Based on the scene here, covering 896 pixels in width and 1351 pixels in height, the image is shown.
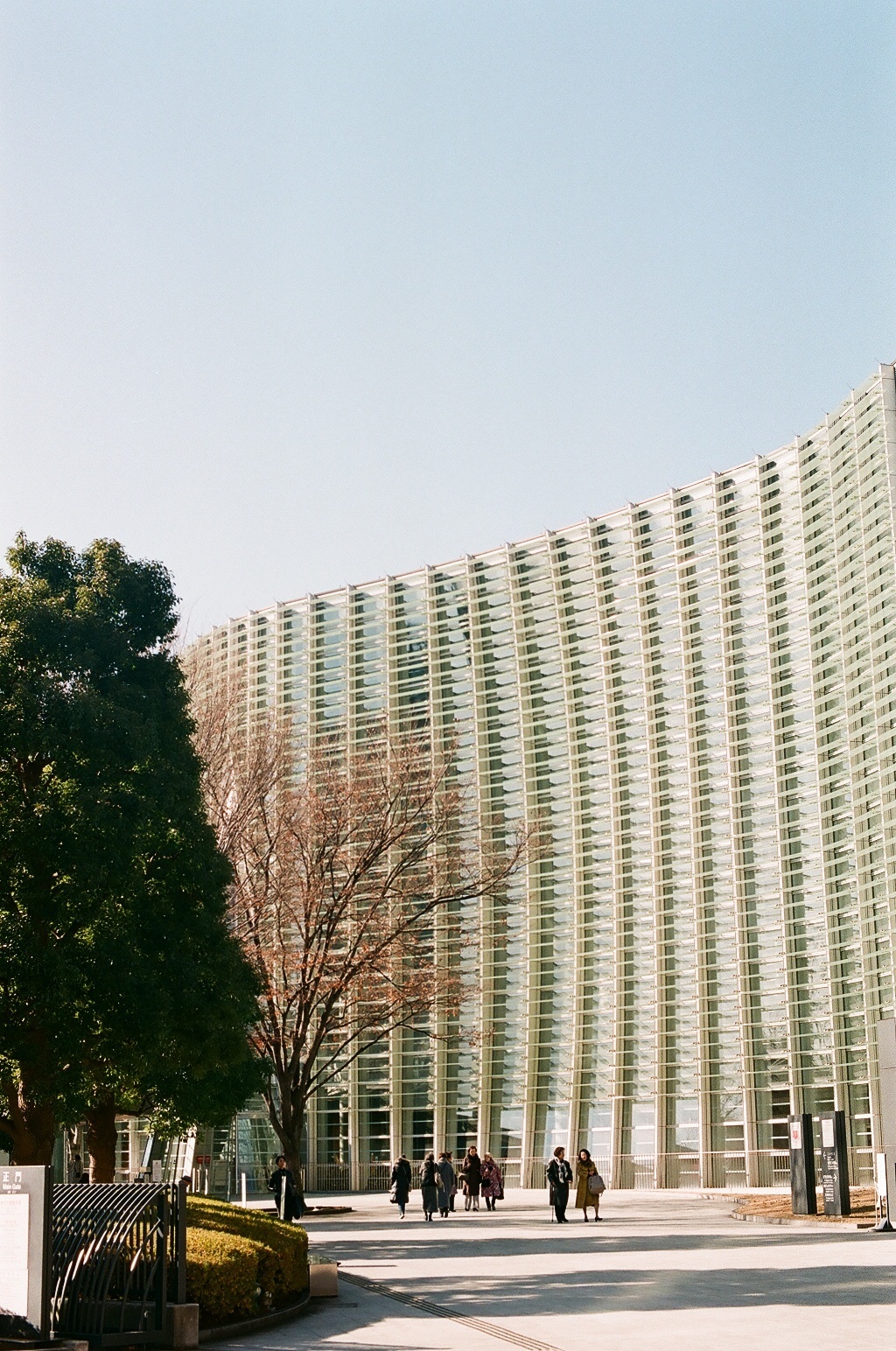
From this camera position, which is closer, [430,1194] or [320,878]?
[430,1194]

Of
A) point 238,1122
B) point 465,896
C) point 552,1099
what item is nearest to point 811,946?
point 552,1099

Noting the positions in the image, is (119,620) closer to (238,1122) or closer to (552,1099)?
(552,1099)

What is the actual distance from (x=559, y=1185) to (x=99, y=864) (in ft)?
52.3

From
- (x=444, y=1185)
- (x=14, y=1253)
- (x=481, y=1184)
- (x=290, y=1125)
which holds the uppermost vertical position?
(x=14, y=1253)

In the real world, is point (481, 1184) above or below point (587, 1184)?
below

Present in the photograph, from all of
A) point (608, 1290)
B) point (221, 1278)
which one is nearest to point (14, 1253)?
point (221, 1278)

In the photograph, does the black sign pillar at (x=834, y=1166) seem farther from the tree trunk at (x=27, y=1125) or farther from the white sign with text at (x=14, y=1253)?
the white sign with text at (x=14, y=1253)

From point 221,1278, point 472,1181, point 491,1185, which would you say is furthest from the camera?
point 472,1181

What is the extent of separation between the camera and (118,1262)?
43.2 feet

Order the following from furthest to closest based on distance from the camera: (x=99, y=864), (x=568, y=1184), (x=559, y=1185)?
1. (x=568, y=1184)
2. (x=559, y=1185)
3. (x=99, y=864)

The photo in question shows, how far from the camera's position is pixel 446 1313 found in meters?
15.0

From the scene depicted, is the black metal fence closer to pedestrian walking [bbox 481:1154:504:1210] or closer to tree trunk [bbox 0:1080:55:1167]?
tree trunk [bbox 0:1080:55:1167]

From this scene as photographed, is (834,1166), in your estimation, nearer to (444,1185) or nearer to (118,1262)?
(444,1185)

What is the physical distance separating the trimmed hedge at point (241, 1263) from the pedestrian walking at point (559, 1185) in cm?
1323
